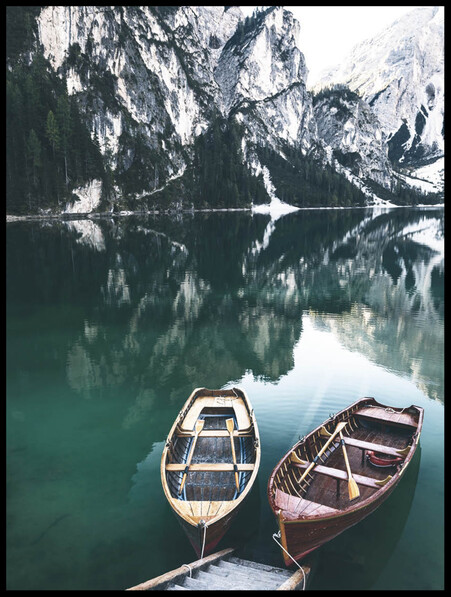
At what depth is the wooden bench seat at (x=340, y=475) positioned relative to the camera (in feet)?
42.6

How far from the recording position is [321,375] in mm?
25656

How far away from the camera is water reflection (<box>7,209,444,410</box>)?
2648 centimetres

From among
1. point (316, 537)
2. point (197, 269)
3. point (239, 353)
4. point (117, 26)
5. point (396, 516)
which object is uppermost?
point (117, 26)

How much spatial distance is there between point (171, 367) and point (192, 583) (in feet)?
55.7

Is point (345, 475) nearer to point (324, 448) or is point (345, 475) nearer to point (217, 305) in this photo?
point (324, 448)

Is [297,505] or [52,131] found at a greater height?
[52,131]

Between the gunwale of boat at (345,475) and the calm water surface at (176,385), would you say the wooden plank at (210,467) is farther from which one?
the calm water surface at (176,385)

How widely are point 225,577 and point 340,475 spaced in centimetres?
505

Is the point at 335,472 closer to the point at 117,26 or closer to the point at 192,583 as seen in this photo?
the point at 192,583

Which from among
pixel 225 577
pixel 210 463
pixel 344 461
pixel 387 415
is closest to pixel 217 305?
pixel 387 415

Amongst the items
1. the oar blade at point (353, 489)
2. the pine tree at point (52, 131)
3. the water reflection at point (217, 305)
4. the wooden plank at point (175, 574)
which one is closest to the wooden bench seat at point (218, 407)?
the water reflection at point (217, 305)

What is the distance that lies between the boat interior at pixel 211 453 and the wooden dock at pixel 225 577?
1427 mm

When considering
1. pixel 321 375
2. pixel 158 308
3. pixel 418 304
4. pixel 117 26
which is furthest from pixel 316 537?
pixel 117 26

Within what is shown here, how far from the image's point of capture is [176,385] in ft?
78.5
